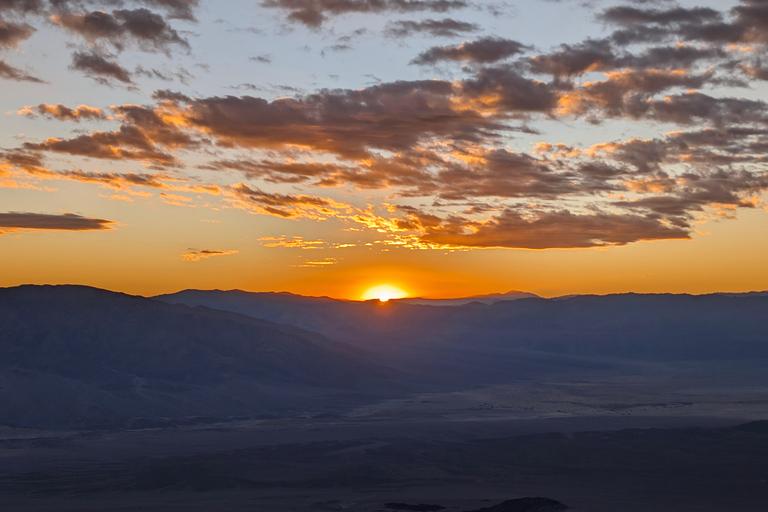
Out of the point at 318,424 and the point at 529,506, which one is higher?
the point at 529,506

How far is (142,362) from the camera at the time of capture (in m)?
125

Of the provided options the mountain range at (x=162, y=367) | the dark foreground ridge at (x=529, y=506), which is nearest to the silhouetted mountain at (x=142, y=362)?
the mountain range at (x=162, y=367)

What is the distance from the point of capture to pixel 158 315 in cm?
14225

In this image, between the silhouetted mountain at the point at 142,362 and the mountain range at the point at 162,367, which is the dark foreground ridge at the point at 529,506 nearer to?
the mountain range at the point at 162,367

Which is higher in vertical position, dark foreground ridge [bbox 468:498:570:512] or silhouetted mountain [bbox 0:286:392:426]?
silhouetted mountain [bbox 0:286:392:426]

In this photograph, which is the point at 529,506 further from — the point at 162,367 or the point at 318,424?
the point at 162,367

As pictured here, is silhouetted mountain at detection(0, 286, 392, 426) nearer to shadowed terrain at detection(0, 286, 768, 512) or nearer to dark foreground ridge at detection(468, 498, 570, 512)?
shadowed terrain at detection(0, 286, 768, 512)

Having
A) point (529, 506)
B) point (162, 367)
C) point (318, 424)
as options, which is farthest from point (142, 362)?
point (529, 506)

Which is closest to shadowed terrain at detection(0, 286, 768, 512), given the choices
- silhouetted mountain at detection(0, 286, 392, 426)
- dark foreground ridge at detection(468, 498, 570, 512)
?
dark foreground ridge at detection(468, 498, 570, 512)

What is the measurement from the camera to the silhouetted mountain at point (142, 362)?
10194 cm

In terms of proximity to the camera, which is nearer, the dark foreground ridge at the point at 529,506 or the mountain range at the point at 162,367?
the dark foreground ridge at the point at 529,506

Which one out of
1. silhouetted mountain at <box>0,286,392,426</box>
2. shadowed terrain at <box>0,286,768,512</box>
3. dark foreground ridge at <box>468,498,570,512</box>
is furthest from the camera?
silhouetted mountain at <box>0,286,392,426</box>

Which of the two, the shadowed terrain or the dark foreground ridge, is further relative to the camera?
the shadowed terrain

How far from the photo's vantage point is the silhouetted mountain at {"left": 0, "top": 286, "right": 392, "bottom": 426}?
334 ft
